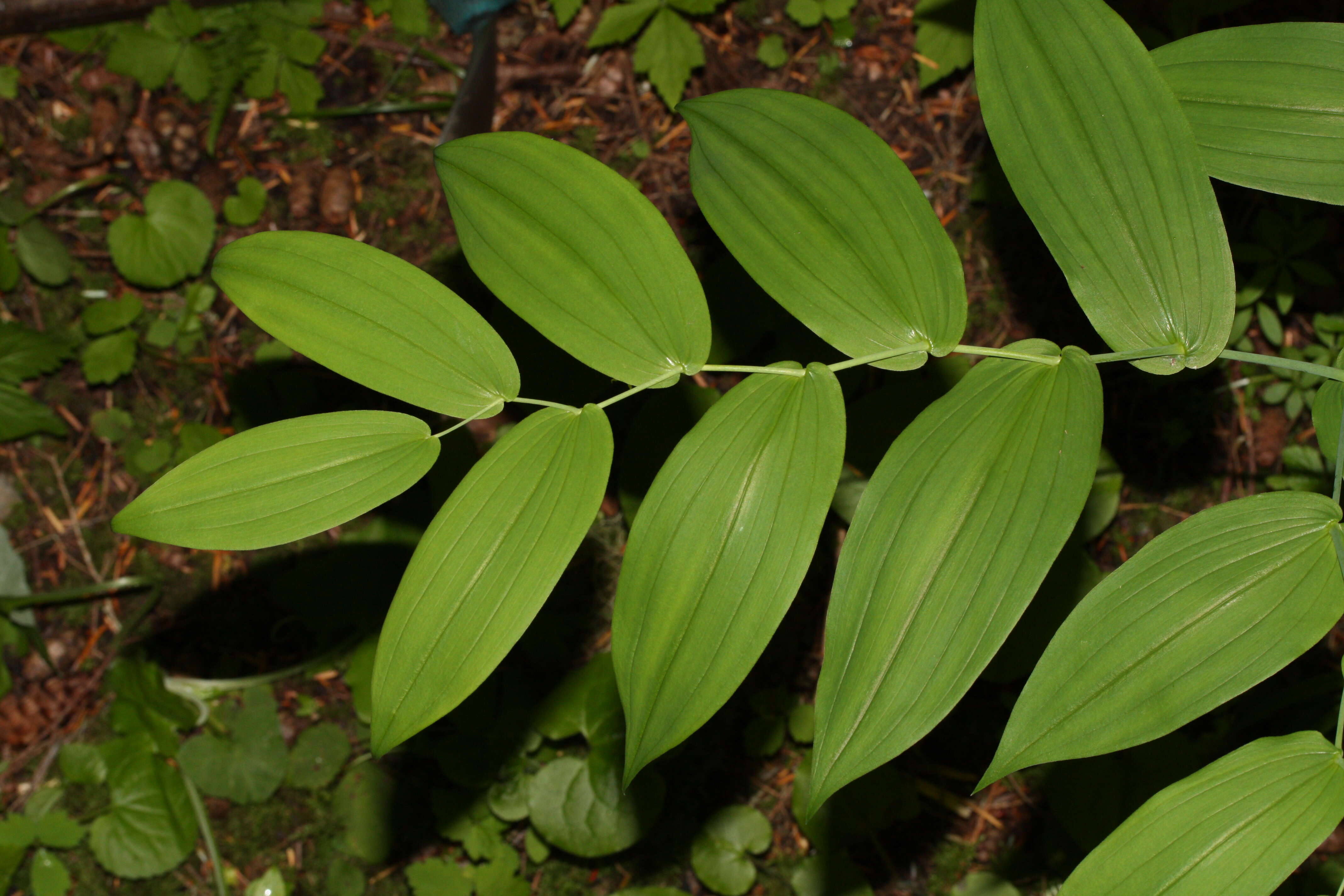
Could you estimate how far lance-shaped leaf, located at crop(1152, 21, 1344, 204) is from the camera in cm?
117

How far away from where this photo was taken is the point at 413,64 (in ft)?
8.13

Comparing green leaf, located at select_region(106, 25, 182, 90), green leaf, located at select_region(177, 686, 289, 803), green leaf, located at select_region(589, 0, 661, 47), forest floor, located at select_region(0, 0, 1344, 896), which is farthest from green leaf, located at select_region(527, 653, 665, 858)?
green leaf, located at select_region(106, 25, 182, 90)

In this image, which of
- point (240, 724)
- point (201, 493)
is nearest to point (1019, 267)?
point (201, 493)

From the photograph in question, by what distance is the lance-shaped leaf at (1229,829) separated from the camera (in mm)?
1047

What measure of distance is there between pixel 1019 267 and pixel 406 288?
172cm

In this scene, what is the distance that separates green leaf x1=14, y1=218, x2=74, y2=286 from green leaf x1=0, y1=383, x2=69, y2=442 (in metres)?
0.32

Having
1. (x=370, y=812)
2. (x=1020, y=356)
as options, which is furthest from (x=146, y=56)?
(x=1020, y=356)

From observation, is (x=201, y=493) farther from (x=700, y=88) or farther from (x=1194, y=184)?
(x=700, y=88)

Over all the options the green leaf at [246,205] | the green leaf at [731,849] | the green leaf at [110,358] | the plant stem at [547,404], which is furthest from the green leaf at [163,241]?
the green leaf at [731,849]

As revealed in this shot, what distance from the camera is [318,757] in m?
2.28

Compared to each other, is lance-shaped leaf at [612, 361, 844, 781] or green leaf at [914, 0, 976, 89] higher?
green leaf at [914, 0, 976, 89]

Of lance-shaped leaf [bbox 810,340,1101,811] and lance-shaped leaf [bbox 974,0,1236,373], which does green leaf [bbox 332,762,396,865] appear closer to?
lance-shaped leaf [bbox 810,340,1101,811]

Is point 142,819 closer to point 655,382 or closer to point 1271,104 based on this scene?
point 655,382

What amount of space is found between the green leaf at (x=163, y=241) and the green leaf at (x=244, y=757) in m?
1.18
